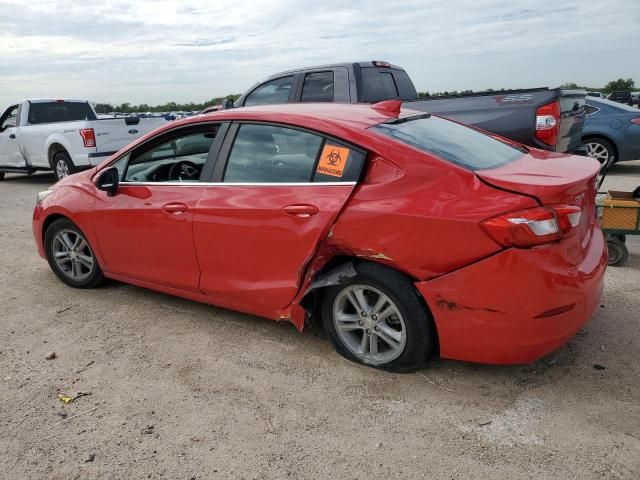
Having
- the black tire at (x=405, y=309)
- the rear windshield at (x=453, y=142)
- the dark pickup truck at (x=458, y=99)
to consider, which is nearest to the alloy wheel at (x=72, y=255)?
the black tire at (x=405, y=309)

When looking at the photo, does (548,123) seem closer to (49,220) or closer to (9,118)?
(49,220)

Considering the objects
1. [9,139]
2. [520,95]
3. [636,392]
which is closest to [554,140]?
[520,95]

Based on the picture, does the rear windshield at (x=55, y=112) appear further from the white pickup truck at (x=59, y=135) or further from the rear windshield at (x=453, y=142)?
the rear windshield at (x=453, y=142)

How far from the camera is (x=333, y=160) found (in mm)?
3146

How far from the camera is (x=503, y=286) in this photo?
2.65 metres

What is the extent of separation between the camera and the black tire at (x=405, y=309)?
2900 mm

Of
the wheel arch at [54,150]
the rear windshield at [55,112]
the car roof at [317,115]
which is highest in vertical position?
the rear windshield at [55,112]

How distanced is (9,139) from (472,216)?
40.6 feet

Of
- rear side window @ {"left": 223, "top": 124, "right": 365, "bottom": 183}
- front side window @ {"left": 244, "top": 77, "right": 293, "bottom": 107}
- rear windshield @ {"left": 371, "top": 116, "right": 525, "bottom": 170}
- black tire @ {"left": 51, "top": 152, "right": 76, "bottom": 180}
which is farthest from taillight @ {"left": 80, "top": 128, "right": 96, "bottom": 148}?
rear windshield @ {"left": 371, "top": 116, "right": 525, "bottom": 170}

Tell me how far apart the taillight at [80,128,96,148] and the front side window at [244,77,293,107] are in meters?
4.01

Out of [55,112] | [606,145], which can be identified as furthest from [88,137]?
[606,145]

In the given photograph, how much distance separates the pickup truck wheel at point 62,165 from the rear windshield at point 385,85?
6.50 m

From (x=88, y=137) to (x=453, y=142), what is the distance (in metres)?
8.86

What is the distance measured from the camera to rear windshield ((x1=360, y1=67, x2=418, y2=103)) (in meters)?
7.32
